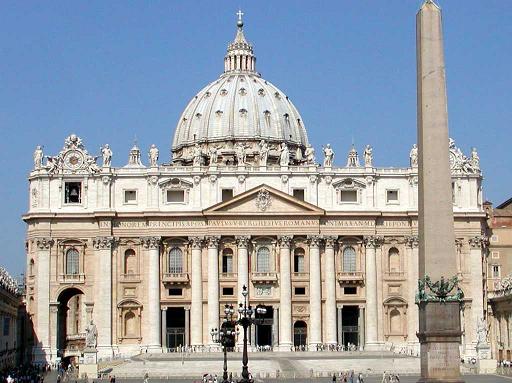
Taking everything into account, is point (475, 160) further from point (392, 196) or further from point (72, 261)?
point (72, 261)

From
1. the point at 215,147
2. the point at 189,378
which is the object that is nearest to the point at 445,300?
the point at 189,378

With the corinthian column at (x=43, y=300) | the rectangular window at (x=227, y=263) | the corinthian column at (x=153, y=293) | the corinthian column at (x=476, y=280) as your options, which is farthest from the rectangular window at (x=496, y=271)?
the corinthian column at (x=43, y=300)

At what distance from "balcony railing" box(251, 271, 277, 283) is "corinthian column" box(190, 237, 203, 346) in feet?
13.3

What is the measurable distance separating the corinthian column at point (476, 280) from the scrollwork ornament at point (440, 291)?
59805mm

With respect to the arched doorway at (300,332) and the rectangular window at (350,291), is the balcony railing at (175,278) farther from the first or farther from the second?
the rectangular window at (350,291)

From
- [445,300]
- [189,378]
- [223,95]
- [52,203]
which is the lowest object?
[189,378]

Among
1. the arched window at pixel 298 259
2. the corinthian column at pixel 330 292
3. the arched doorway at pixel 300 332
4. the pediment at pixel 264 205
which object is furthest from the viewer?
the arched window at pixel 298 259

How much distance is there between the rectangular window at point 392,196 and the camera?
9200cm

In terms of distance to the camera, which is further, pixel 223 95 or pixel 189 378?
pixel 223 95

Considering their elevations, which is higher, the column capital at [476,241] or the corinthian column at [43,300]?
the column capital at [476,241]

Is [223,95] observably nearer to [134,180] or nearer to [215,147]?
[215,147]

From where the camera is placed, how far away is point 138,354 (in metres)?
86.9

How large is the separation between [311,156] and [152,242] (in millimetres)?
14471

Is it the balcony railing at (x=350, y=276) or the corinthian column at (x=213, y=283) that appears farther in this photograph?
the balcony railing at (x=350, y=276)
